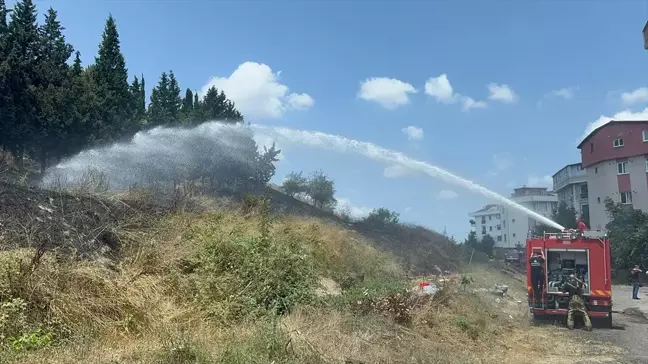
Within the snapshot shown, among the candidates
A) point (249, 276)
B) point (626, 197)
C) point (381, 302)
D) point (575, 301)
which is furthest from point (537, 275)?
point (626, 197)

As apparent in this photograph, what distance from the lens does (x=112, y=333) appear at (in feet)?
22.3

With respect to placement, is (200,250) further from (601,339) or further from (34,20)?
(34,20)

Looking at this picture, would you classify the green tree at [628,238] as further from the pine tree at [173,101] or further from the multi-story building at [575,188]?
the pine tree at [173,101]

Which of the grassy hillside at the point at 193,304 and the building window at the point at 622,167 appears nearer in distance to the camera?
the grassy hillside at the point at 193,304

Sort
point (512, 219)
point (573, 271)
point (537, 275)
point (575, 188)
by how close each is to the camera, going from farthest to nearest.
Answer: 1. point (512, 219)
2. point (575, 188)
3. point (573, 271)
4. point (537, 275)

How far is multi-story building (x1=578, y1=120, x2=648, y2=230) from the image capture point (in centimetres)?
3762

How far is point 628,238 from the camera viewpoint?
1193 inches

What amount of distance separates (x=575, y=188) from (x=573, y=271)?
40823 mm

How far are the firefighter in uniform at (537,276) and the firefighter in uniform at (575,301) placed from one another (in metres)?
0.55

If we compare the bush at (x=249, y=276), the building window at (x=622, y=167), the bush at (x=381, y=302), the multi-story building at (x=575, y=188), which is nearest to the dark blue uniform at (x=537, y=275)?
the bush at (x=381, y=302)

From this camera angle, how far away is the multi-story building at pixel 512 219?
157 feet

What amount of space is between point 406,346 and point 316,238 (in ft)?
23.7

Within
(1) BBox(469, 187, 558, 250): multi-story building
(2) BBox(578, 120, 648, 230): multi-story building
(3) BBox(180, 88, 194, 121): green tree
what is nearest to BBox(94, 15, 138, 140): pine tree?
(3) BBox(180, 88, 194, 121): green tree

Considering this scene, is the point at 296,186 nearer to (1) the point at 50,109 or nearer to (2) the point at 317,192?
(2) the point at 317,192
